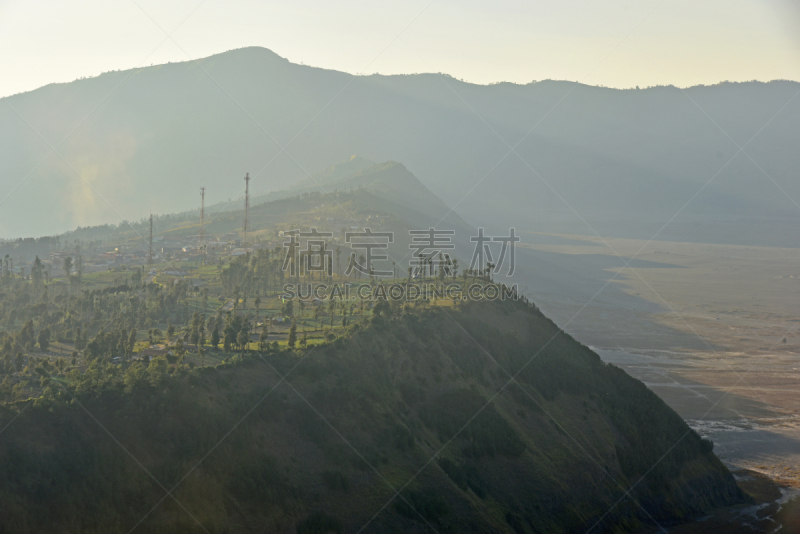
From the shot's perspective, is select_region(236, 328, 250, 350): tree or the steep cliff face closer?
the steep cliff face

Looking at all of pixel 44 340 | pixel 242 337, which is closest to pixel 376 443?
pixel 242 337

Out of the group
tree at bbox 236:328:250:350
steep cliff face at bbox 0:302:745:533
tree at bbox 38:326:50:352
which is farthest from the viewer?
tree at bbox 38:326:50:352

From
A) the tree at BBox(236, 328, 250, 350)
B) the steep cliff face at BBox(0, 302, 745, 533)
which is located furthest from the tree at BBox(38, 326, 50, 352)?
the tree at BBox(236, 328, 250, 350)

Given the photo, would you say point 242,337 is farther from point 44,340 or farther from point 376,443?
point 44,340

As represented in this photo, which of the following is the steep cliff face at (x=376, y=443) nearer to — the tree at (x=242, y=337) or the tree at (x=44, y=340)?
the tree at (x=242, y=337)

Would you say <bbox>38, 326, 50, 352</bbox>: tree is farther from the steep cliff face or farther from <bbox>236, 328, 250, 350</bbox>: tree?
<bbox>236, 328, 250, 350</bbox>: tree

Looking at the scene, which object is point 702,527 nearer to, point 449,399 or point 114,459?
point 449,399

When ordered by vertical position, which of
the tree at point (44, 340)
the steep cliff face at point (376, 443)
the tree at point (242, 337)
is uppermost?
the tree at point (242, 337)

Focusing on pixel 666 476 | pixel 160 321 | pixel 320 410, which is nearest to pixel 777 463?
pixel 666 476

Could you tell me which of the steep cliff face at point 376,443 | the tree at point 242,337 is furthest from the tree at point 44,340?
the tree at point 242,337
